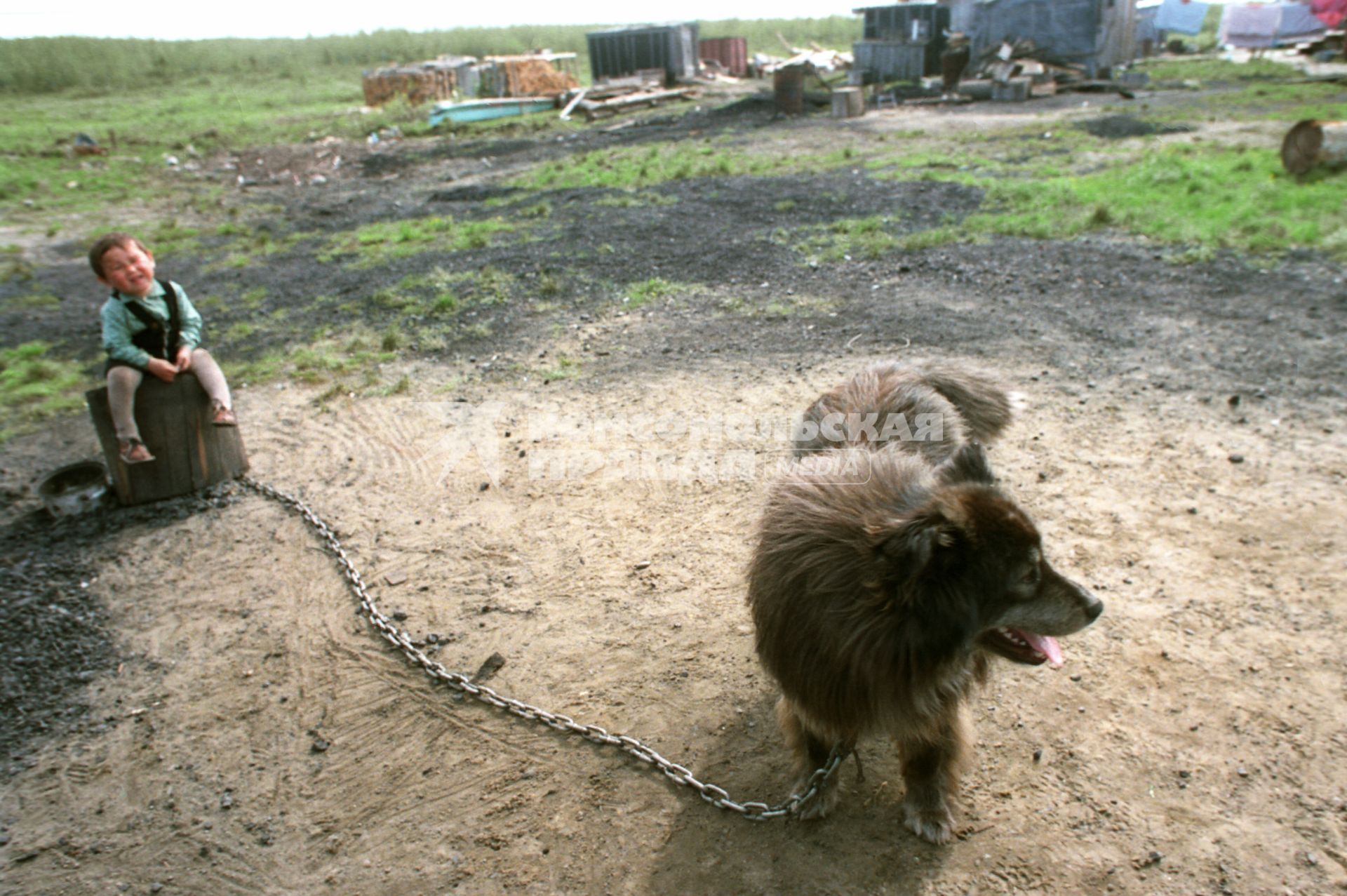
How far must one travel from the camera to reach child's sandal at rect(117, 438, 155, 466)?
5016 millimetres

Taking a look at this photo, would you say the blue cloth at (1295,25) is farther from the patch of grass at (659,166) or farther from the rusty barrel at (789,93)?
the patch of grass at (659,166)

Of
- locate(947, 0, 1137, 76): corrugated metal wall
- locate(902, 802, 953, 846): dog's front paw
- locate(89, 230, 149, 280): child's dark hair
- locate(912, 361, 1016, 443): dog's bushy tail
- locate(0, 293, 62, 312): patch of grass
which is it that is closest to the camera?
locate(902, 802, 953, 846): dog's front paw

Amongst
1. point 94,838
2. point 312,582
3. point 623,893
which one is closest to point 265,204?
point 312,582

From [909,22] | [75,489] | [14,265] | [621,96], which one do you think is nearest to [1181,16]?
[909,22]

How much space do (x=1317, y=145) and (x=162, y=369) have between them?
505 inches

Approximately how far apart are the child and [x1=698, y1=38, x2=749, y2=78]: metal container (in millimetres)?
31939

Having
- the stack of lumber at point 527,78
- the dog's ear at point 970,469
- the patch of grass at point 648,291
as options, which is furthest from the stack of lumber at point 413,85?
the dog's ear at point 970,469

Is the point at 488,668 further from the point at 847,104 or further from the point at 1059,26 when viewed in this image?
the point at 1059,26

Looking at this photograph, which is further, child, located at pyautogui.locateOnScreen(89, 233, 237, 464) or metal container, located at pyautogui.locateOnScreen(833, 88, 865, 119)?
metal container, located at pyautogui.locateOnScreen(833, 88, 865, 119)

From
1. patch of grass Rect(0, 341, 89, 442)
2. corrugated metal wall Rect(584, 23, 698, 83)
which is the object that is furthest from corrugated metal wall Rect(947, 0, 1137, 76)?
patch of grass Rect(0, 341, 89, 442)

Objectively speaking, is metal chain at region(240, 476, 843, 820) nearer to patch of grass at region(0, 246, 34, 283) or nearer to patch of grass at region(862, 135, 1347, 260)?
patch of grass at region(862, 135, 1347, 260)

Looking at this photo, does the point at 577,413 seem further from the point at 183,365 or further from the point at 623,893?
the point at 623,893

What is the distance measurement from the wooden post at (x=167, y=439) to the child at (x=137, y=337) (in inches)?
2.3

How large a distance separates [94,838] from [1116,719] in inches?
156
